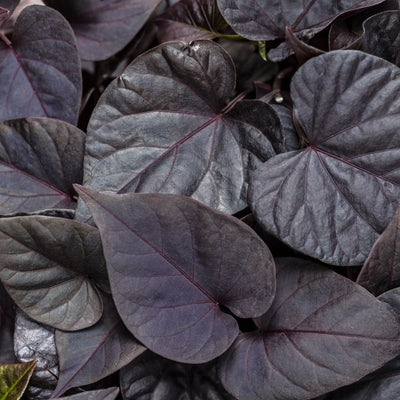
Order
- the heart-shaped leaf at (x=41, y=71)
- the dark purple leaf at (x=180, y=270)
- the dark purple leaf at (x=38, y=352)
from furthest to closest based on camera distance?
the heart-shaped leaf at (x=41, y=71) → the dark purple leaf at (x=38, y=352) → the dark purple leaf at (x=180, y=270)

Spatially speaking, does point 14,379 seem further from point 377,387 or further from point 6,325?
point 377,387

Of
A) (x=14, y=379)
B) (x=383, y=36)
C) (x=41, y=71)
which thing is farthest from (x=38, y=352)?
(x=383, y=36)

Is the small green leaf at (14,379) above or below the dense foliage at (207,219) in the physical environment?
below

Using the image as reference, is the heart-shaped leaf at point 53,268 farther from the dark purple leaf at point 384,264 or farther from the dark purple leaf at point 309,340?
the dark purple leaf at point 384,264

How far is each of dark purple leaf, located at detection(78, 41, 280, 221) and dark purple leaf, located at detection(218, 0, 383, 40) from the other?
89 millimetres

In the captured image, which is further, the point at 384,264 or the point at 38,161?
the point at 38,161

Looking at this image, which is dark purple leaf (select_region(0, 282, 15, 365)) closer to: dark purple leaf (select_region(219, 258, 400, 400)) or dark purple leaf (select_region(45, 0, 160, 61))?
dark purple leaf (select_region(219, 258, 400, 400))

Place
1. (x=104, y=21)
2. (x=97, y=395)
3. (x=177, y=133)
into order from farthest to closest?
1. (x=104, y=21)
2. (x=177, y=133)
3. (x=97, y=395)

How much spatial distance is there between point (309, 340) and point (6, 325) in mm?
460

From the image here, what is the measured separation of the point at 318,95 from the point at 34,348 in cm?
55

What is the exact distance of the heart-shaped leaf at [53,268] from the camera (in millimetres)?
676

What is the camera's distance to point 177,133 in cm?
76

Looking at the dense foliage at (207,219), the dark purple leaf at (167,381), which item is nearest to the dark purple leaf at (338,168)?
the dense foliage at (207,219)

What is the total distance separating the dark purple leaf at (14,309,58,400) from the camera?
28.0 inches
